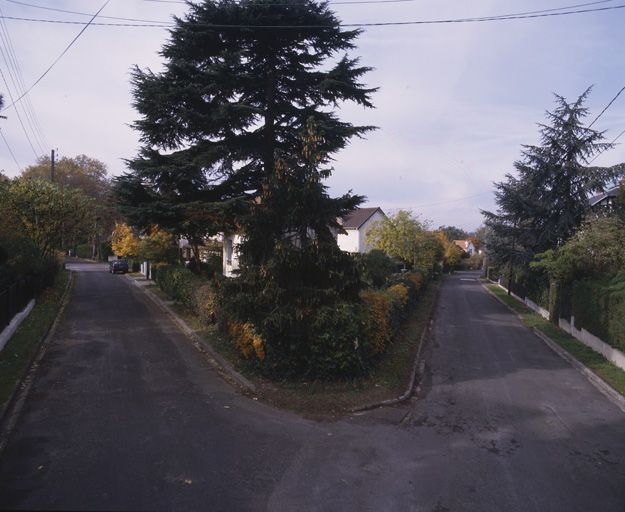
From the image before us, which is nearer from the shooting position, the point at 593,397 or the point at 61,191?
the point at 593,397

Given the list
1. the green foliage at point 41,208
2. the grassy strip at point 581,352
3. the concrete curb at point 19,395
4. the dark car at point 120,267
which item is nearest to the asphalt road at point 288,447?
the concrete curb at point 19,395

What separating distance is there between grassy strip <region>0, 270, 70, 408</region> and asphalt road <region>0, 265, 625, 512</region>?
0.42m

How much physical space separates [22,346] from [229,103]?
8.60 meters

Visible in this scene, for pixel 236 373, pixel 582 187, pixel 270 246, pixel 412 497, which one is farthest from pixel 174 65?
pixel 582 187

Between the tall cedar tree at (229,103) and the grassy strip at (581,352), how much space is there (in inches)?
315

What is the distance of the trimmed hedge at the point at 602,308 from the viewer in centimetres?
1274

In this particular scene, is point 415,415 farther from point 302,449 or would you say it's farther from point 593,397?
point 593,397

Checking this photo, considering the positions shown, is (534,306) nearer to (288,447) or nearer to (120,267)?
(288,447)

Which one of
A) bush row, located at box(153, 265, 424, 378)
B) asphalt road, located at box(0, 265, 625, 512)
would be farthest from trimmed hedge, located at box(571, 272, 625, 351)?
bush row, located at box(153, 265, 424, 378)

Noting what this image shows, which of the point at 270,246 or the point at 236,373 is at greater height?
the point at 270,246

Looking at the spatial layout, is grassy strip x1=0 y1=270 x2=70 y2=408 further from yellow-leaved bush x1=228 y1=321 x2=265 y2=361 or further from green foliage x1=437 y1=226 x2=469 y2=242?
green foliage x1=437 y1=226 x2=469 y2=242

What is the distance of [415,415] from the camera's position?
8.41m

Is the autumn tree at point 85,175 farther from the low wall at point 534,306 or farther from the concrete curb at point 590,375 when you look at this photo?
the concrete curb at point 590,375

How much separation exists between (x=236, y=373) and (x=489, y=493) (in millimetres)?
5880
